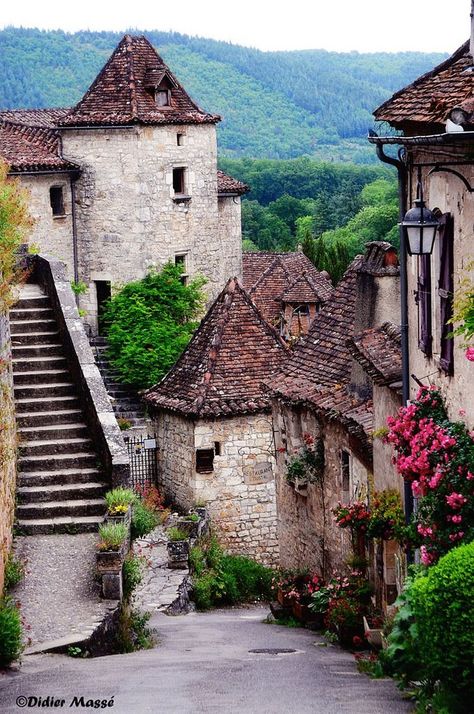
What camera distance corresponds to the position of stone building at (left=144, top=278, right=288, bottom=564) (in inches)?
1042

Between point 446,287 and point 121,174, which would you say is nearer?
point 446,287

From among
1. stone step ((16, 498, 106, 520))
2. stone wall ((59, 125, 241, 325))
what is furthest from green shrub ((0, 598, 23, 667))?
stone wall ((59, 125, 241, 325))

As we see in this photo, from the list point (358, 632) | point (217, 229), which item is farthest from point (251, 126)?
point (358, 632)

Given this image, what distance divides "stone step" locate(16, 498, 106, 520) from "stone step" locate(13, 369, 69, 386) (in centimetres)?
223

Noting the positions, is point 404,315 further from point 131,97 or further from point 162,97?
point 162,97

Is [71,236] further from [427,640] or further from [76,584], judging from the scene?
[427,640]

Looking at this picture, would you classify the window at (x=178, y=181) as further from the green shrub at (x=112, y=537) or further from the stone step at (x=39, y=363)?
the green shrub at (x=112, y=537)

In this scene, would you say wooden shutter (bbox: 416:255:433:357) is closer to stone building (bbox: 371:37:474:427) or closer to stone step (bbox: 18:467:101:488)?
stone building (bbox: 371:37:474:427)

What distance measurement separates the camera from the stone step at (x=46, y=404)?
1777 cm

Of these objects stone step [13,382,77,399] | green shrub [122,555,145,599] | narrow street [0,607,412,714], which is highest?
stone step [13,382,77,399]

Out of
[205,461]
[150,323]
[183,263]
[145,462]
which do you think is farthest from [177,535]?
[183,263]

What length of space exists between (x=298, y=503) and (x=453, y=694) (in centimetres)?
1152

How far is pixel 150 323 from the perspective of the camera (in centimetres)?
4141

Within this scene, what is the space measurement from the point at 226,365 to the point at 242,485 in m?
2.30
